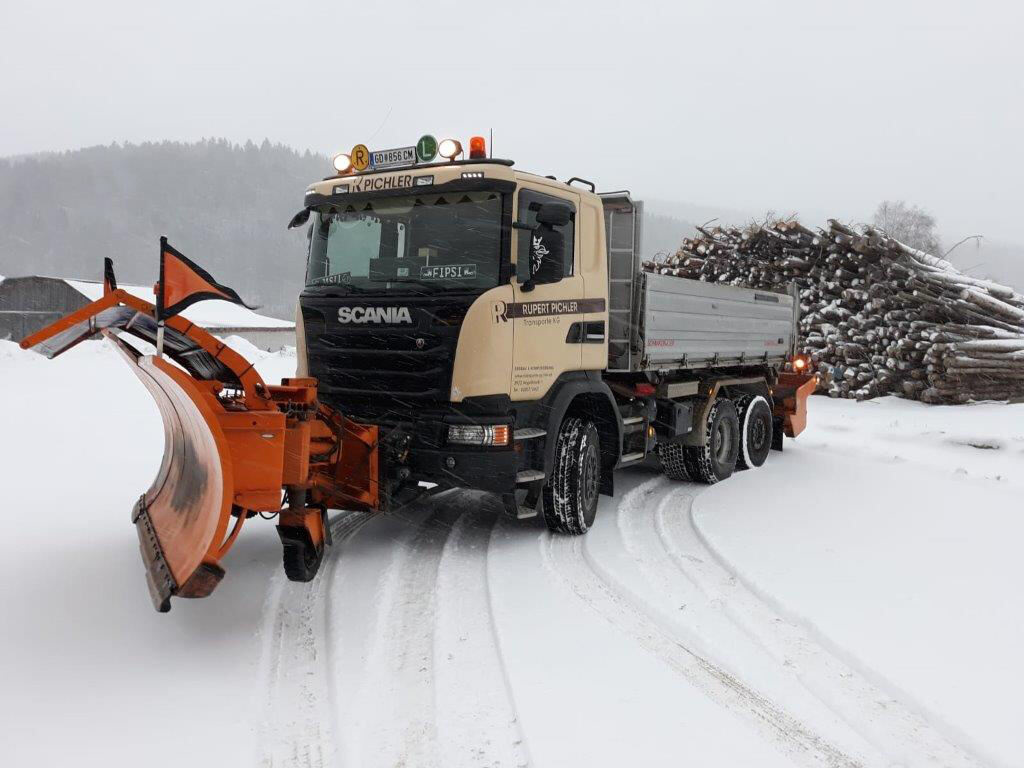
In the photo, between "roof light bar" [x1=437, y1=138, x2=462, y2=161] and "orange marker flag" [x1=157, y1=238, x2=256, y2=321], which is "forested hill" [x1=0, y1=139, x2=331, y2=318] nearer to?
"roof light bar" [x1=437, y1=138, x2=462, y2=161]

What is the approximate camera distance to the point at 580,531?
5984 millimetres

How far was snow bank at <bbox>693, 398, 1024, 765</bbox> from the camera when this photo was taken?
143 inches

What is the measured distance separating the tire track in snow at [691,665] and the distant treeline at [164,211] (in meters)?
85.9

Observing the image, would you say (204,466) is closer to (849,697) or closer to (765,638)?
(765,638)

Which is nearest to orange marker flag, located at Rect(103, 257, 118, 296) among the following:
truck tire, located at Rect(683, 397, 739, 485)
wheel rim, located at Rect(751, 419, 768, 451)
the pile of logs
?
truck tire, located at Rect(683, 397, 739, 485)

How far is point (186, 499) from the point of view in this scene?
450cm

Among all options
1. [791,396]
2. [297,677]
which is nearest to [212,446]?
[297,677]

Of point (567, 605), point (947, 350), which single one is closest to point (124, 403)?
point (567, 605)

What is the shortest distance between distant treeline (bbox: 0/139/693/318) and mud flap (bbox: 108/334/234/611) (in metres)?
85.4

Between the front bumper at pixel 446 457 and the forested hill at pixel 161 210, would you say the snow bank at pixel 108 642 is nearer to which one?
the front bumper at pixel 446 457

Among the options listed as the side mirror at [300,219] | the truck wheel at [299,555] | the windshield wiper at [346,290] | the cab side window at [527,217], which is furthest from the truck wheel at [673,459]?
the truck wheel at [299,555]

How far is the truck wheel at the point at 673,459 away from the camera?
8.24 m

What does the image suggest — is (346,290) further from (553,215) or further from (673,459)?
(673,459)

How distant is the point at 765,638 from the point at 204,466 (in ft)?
10.5
